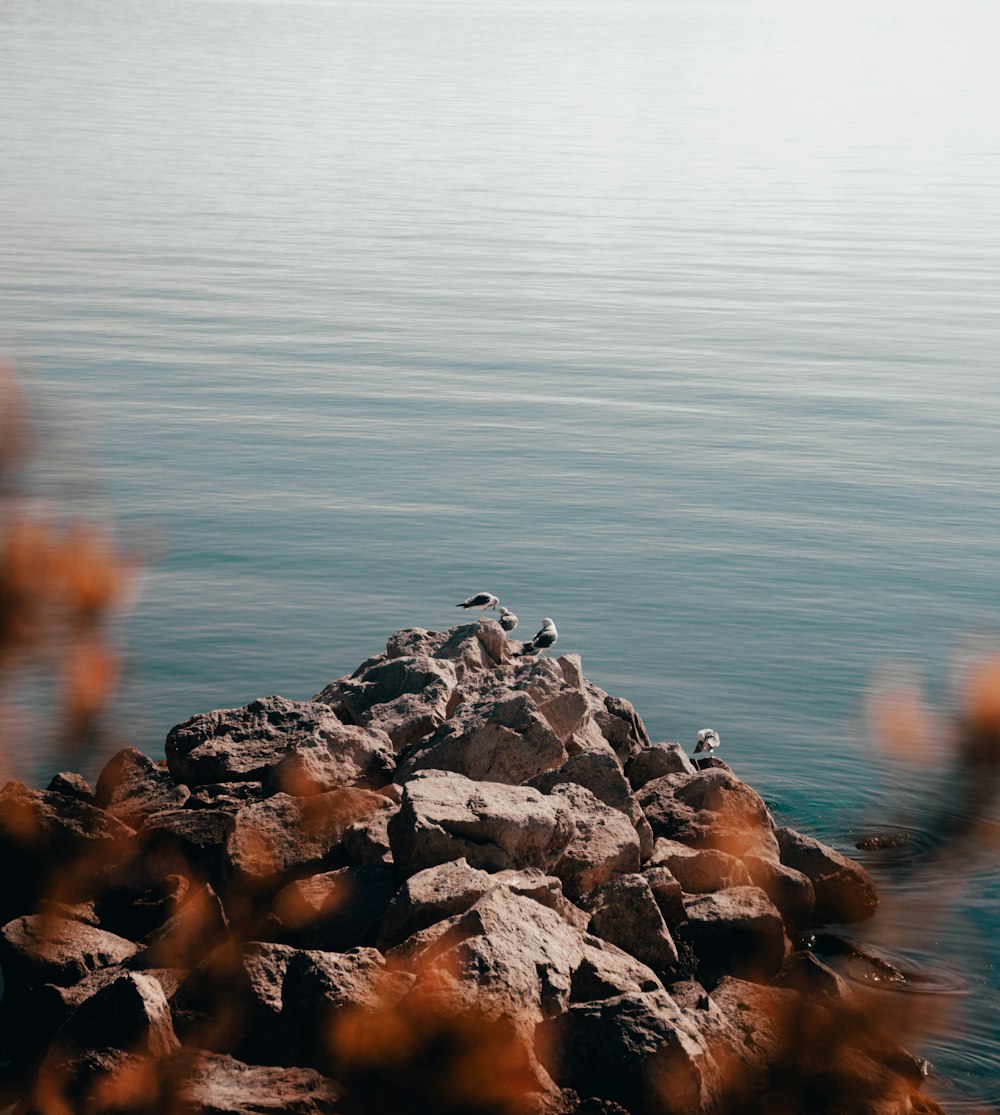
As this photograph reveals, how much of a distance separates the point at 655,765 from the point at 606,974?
4.17 m

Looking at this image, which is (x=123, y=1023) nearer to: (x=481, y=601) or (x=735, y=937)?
(x=735, y=937)

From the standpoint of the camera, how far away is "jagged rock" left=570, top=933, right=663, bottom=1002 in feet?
27.0

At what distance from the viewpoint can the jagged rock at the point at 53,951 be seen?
909 cm

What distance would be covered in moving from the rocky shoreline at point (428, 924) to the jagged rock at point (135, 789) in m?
0.02

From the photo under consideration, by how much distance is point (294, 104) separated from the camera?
81.4 m

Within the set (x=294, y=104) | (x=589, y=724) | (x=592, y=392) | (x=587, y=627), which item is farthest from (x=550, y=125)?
(x=589, y=724)

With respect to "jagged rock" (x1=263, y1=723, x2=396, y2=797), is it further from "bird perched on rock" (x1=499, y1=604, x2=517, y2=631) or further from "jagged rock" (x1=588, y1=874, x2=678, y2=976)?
"bird perched on rock" (x1=499, y1=604, x2=517, y2=631)

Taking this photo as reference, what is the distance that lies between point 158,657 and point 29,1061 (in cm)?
757

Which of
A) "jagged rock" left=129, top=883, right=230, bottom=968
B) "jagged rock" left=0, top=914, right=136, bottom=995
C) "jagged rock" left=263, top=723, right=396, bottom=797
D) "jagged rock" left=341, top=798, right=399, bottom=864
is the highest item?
"jagged rock" left=263, top=723, right=396, bottom=797

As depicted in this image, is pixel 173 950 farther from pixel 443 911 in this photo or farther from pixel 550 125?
pixel 550 125

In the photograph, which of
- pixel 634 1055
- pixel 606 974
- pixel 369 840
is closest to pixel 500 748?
pixel 369 840

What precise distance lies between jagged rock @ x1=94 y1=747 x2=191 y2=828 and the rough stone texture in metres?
3.42

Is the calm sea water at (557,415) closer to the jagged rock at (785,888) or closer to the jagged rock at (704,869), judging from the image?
the jagged rock at (785,888)

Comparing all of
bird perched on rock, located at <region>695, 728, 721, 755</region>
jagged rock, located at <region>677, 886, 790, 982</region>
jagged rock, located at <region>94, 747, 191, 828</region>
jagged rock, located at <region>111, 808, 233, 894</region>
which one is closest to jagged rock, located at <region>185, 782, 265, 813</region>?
jagged rock, located at <region>94, 747, 191, 828</region>
